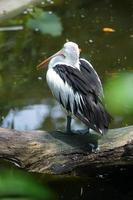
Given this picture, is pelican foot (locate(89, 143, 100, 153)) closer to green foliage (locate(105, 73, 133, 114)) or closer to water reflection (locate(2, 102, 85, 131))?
water reflection (locate(2, 102, 85, 131))

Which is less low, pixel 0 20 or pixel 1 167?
pixel 0 20

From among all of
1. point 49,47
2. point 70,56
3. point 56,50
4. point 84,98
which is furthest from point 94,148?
point 49,47

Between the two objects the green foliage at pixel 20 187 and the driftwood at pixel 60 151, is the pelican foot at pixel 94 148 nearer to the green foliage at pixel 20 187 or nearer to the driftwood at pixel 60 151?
the driftwood at pixel 60 151

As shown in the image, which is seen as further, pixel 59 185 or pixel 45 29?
pixel 45 29

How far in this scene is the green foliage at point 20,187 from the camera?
3.12 meters

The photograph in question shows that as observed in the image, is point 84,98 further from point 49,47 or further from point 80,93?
point 49,47

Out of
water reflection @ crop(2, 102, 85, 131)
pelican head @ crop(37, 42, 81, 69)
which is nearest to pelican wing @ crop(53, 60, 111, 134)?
pelican head @ crop(37, 42, 81, 69)

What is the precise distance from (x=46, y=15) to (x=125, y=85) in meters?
1.87

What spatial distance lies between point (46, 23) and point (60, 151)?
111 inches

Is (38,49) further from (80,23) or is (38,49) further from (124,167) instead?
(124,167)

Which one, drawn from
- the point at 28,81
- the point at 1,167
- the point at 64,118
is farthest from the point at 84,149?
the point at 28,81

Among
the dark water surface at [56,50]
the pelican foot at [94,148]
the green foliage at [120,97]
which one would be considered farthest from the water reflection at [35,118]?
the pelican foot at [94,148]

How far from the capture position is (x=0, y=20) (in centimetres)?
594

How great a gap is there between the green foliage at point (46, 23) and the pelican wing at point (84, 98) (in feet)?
7.93
